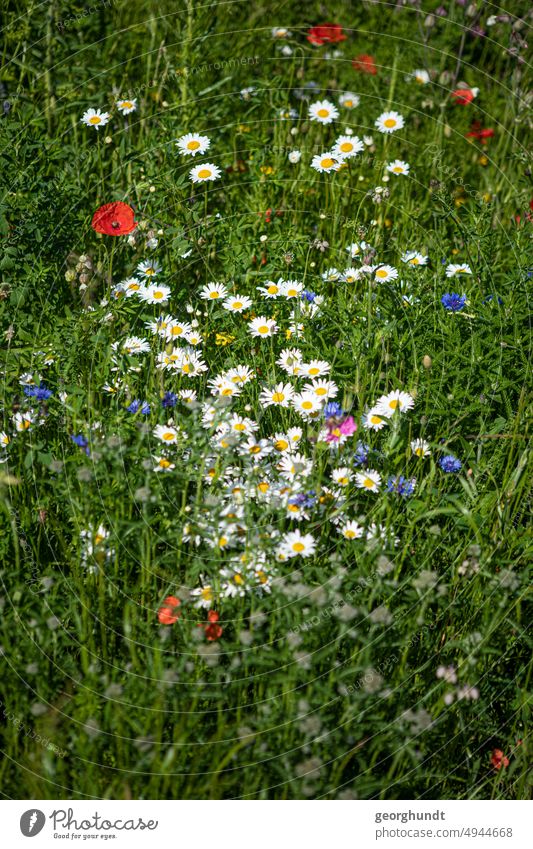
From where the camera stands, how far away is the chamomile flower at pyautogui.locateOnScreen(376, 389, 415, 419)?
264 cm

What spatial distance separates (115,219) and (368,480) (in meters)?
1.50

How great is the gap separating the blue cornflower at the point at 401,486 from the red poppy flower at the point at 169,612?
723 mm

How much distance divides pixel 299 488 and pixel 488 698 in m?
0.78

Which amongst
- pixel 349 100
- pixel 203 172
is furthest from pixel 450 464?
pixel 349 100

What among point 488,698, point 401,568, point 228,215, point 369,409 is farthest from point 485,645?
point 228,215

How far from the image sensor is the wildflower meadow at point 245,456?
1.99m

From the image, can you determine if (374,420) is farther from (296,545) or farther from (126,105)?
(126,105)

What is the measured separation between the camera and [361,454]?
2.53m

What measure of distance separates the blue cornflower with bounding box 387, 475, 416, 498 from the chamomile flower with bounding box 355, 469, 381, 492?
5 centimetres

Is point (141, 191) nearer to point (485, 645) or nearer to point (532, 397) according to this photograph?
point (532, 397)

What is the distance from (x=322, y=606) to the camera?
2.01 meters

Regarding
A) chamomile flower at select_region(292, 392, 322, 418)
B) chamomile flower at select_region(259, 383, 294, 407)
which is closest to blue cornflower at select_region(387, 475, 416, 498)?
chamomile flower at select_region(292, 392, 322, 418)

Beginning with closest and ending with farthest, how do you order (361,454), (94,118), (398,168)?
(361,454), (94,118), (398,168)

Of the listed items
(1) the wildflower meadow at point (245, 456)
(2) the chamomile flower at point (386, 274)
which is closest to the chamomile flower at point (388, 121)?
(1) the wildflower meadow at point (245, 456)
